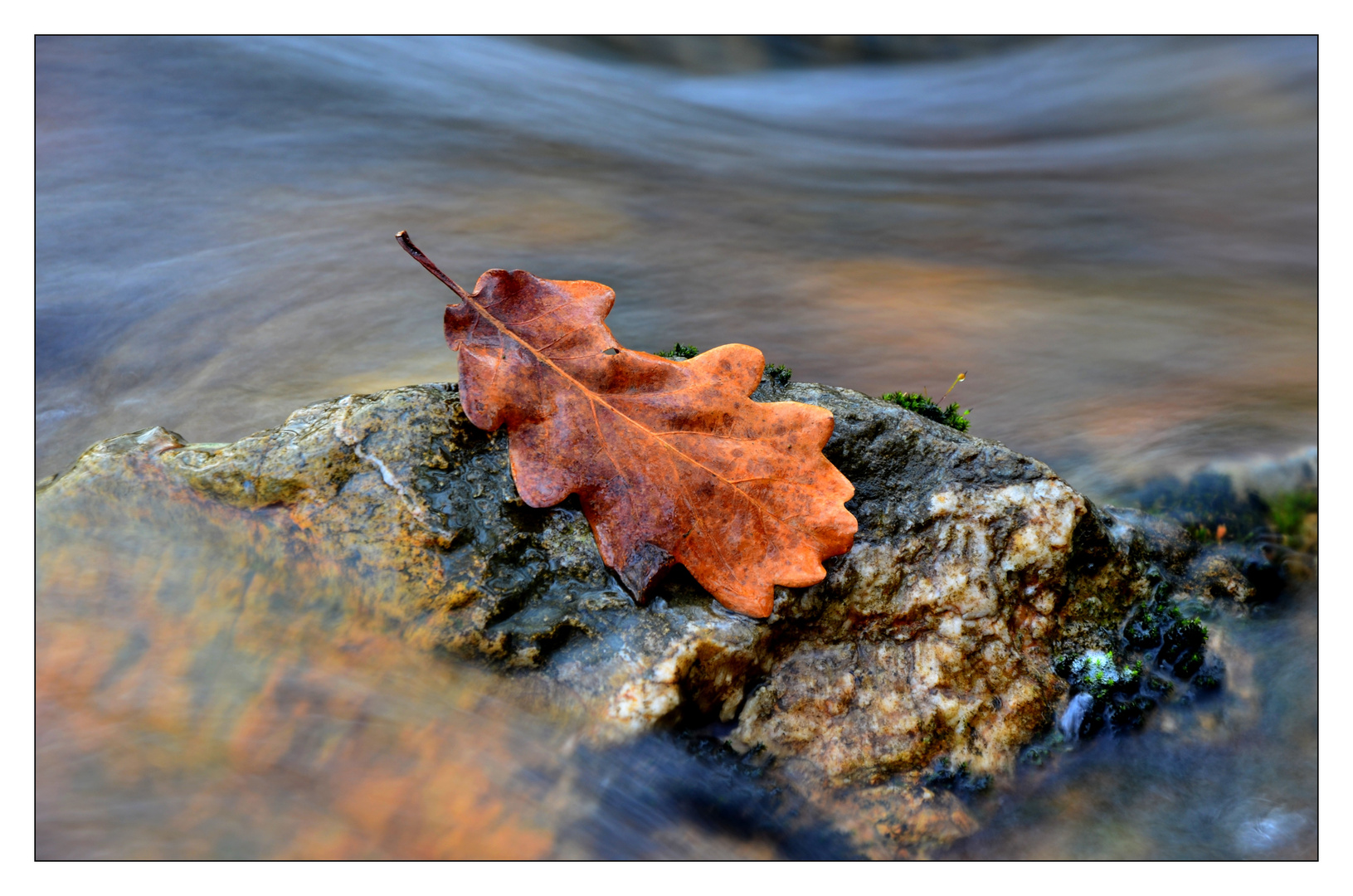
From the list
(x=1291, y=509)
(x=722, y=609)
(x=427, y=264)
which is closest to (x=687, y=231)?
(x=427, y=264)

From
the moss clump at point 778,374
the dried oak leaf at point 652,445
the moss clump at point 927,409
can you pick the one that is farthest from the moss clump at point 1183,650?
the moss clump at point 778,374

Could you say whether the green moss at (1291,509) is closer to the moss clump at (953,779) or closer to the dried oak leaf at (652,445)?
the moss clump at (953,779)

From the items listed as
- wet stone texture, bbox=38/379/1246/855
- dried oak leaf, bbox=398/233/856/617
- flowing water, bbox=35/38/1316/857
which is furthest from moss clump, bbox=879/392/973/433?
flowing water, bbox=35/38/1316/857

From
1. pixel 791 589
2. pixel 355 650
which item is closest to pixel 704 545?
pixel 791 589

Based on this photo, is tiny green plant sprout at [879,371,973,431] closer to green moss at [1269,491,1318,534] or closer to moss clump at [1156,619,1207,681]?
moss clump at [1156,619,1207,681]

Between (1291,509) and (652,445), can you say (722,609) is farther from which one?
(1291,509)

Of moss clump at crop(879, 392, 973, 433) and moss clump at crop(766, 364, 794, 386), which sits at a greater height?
moss clump at crop(766, 364, 794, 386)
